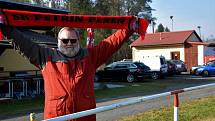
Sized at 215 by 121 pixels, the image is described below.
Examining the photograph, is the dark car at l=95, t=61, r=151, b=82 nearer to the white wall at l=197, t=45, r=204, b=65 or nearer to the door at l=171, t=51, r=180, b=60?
the white wall at l=197, t=45, r=204, b=65

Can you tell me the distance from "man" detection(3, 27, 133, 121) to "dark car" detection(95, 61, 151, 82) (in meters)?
28.8

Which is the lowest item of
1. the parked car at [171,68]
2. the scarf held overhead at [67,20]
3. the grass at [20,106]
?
the grass at [20,106]

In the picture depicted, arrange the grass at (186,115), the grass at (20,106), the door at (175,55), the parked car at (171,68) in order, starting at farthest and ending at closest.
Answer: the door at (175,55) < the parked car at (171,68) < the grass at (20,106) < the grass at (186,115)

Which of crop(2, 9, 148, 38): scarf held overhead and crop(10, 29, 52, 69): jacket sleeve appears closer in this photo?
crop(10, 29, 52, 69): jacket sleeve

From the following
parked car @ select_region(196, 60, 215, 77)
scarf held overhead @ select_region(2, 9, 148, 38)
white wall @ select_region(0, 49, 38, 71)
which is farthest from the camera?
parked car @ select_region(196, 60, 215, 77)

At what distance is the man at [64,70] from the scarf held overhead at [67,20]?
20 centimetres

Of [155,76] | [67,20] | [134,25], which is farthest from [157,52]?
[67,20]

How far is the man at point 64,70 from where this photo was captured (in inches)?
192

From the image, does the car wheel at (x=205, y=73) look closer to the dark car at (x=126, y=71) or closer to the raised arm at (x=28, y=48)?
the dark car at (x=126, y=71)

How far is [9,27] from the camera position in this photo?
4879 mm

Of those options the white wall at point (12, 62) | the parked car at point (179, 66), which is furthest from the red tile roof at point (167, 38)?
the white wall at point (12, 62)

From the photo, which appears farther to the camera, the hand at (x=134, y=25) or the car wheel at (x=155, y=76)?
the car wheel at (x=155, y=76)

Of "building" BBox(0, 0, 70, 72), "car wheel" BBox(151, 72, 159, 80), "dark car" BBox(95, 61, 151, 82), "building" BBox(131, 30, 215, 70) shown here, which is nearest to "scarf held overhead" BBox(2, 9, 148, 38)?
"building" BBox(0, 0, 70, 72)

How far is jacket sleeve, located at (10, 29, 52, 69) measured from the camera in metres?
4.86
